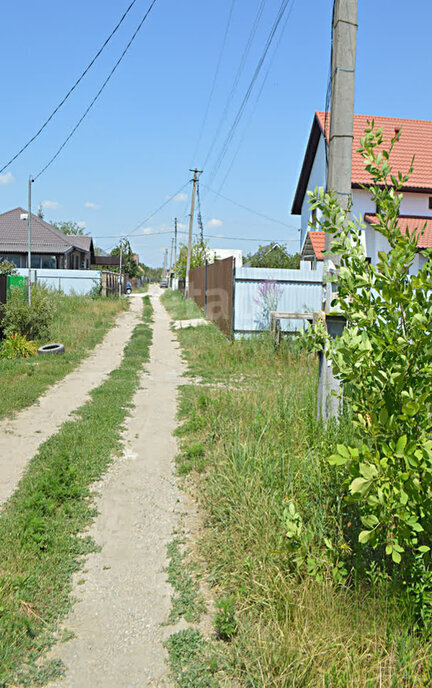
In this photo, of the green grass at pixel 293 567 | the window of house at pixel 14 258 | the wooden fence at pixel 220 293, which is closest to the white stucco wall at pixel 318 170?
the wooden fence at pixel 220 293

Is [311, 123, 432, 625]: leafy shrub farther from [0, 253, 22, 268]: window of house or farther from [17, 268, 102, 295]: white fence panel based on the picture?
[0, 253, 22, 268]: window of house

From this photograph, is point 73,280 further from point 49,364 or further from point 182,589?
point 182,589

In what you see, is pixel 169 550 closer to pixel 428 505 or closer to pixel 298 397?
pixel 428 505

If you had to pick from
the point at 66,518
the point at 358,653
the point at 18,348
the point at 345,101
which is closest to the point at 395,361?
the point at 358,653

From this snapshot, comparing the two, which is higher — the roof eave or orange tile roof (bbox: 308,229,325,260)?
the roof eave

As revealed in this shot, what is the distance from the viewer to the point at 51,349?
12320mm

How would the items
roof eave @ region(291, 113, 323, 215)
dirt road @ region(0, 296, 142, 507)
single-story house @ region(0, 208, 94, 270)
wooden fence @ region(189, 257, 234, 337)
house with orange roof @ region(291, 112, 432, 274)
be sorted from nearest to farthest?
dirt road @ region(0, 296, 142, 507) < wooden fence @ region(189, 257, 234, 337) < house with orange roof @ region(291, 112, 432, 274) < roof eave @ region(291, 113, 323, 215) < single-story house @ region(0, 208, 94, 270)

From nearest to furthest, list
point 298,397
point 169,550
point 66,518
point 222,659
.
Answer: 1. point 222,659
2. point 169,550
3. point 66,518
4. point 298,397

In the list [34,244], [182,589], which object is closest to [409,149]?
[182,589]

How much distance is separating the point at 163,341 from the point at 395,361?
1429 cm

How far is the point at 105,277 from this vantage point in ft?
109

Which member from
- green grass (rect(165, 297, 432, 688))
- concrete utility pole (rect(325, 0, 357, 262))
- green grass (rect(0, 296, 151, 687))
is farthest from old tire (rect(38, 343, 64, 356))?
concrete utility pole (rect(325, 0, 357, 262))

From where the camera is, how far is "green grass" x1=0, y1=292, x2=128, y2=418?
27.3ft

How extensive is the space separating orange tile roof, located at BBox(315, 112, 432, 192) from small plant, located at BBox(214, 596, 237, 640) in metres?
18.0
